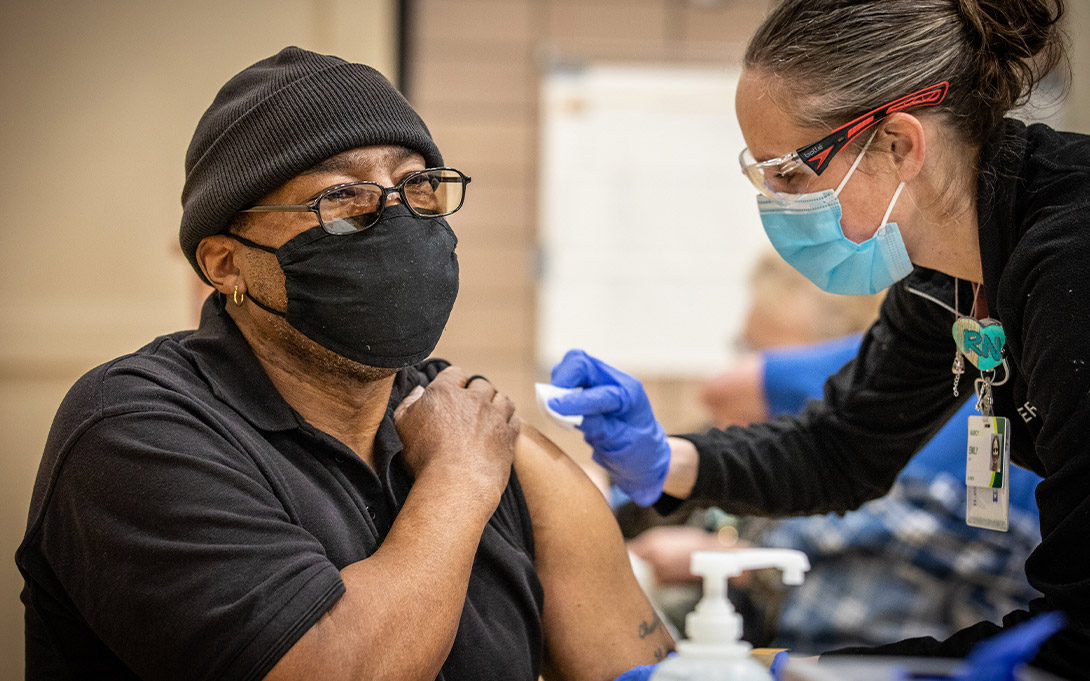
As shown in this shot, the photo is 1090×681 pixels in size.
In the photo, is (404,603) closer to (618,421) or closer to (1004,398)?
(618,421)

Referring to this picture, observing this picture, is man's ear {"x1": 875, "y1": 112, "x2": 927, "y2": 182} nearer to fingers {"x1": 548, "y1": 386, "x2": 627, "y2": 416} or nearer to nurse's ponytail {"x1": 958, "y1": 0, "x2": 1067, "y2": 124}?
nurse's ponytail {"x1": 958, "y1": 0, "x2": 1067, "y2": 124}

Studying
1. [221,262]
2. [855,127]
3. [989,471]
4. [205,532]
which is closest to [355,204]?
[221,262]

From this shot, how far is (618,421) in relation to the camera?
5.40 feet

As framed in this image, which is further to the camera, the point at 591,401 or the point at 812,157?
the point at 591,401

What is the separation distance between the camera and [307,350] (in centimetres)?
133

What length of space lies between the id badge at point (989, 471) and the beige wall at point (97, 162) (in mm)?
2386

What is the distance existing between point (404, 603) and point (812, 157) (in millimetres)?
878

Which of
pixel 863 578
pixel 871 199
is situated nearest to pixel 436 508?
pixel 871 199

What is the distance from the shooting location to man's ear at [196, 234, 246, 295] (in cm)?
138

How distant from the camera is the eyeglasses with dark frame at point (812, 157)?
4.39ft

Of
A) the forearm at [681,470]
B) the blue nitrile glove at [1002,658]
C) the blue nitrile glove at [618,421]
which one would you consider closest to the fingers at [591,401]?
the blue nitrile glove at [618,421]

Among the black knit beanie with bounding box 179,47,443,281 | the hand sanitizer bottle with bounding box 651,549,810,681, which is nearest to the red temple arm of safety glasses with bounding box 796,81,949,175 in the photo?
the black knit beanie with bounding box 179,47,443,281

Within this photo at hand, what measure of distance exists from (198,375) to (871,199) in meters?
1.03

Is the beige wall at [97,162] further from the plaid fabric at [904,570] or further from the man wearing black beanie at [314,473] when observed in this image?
the plaid fabric at [904,570]
